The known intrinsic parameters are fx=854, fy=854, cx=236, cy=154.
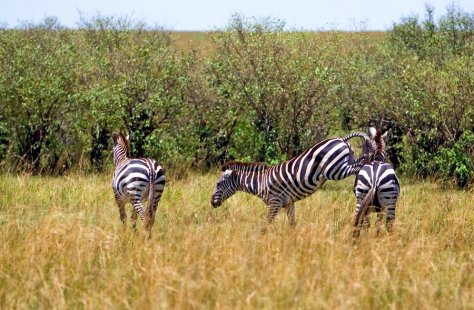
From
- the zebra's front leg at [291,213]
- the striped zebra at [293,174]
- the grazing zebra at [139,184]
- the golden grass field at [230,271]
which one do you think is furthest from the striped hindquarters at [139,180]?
the zebra's front leg at [291,213]

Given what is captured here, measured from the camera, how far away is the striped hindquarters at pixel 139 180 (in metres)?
11.0

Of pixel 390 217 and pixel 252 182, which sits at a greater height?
pixel 252 182

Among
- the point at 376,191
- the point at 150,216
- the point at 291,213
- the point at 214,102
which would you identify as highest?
the point at 214,102

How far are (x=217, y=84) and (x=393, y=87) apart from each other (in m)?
4.05

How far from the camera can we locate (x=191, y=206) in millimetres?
13000

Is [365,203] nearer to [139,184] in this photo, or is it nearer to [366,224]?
[366,224]

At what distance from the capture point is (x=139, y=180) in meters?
11.0

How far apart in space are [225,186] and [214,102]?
8198mm

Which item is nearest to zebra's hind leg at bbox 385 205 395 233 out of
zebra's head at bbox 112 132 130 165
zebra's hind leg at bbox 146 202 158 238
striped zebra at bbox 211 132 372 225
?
striped zebra at bbox 211 132 372 225

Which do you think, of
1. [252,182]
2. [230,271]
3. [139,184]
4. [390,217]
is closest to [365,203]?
[390,217]

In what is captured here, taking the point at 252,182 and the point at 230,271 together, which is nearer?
the point at 230,271

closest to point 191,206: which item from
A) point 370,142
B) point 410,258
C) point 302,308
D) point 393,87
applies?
point 370,142

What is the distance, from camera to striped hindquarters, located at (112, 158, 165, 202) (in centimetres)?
1100

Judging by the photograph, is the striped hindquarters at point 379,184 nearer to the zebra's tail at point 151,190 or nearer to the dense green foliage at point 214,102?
the zebra's tail at point 151,190
